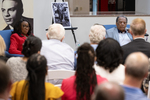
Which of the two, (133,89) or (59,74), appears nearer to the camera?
(133,89)

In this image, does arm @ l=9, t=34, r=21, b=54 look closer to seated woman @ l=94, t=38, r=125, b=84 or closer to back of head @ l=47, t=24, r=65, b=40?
back of head @ l=47, t=24, r=65, b=40

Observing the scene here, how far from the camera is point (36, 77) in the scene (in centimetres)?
196

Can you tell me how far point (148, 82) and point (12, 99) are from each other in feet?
4.27

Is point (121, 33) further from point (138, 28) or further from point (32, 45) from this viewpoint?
point (32, 45)

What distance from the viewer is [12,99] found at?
2.11 meters

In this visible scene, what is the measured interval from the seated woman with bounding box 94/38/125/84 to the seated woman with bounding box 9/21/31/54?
7.73 ft

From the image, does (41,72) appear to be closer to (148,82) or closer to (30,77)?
(30,77)

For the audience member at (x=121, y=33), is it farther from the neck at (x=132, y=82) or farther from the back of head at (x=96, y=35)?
the neck at (x=132, y=82)

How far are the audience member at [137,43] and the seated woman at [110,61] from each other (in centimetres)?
74

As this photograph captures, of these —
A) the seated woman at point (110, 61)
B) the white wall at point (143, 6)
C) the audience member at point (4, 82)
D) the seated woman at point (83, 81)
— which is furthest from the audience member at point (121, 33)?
the audience member at point (4, 82)

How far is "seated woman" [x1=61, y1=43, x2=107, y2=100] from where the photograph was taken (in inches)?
82.7

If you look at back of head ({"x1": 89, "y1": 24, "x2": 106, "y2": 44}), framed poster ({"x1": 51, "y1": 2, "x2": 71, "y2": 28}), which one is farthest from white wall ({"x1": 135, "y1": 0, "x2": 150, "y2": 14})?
back of head ({"x1": 89, "y1": 24, "x2": 106, "y2": 44})

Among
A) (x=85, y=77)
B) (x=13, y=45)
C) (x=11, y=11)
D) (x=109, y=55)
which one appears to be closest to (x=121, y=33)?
(x=13, y=45)

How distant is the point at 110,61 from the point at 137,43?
981 millimetres
